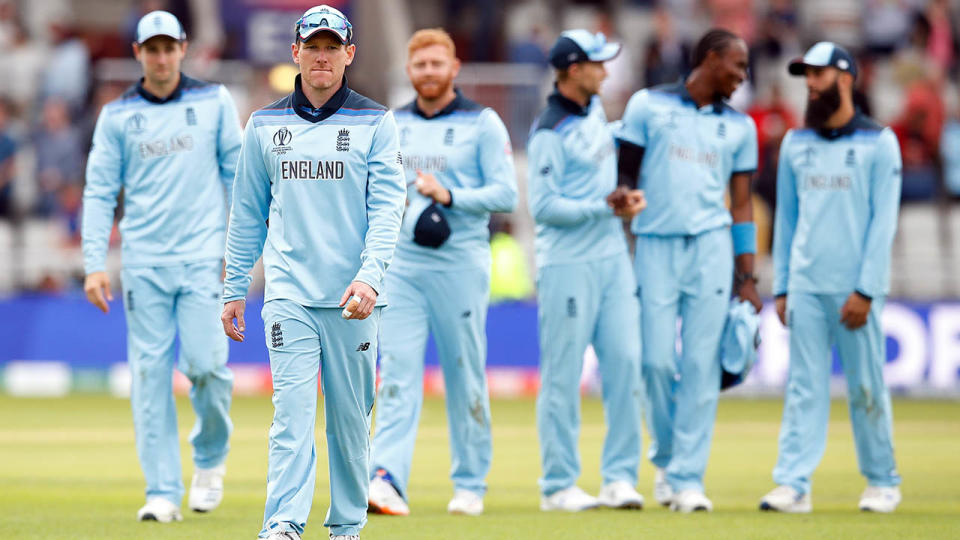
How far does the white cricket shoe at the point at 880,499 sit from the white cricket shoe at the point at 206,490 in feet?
13.7

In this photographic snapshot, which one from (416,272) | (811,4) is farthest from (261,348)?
(811,4)

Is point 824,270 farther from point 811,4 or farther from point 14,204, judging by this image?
point 811,4

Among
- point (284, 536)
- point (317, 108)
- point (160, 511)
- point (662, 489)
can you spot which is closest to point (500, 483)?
point (662, 489)

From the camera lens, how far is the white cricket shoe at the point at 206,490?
10.7 m

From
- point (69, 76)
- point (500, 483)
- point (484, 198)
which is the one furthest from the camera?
point (69, 76)

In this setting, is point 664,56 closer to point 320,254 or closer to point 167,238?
point 167,238

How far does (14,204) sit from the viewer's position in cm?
2448

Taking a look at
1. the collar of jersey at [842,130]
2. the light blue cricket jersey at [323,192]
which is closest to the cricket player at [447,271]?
the collar of jersey at [842,130]

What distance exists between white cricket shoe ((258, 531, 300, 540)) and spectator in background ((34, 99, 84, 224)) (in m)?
16.3

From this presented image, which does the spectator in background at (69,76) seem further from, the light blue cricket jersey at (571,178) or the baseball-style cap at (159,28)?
the light blue cricket jersey at (571,178)

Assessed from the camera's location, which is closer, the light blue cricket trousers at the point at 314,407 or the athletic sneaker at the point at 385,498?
the light blue cricket trousers at the point at 314,407

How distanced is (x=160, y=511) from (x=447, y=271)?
7.85 ft

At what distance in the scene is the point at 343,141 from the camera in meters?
8.30

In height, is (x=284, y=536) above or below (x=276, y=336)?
below
